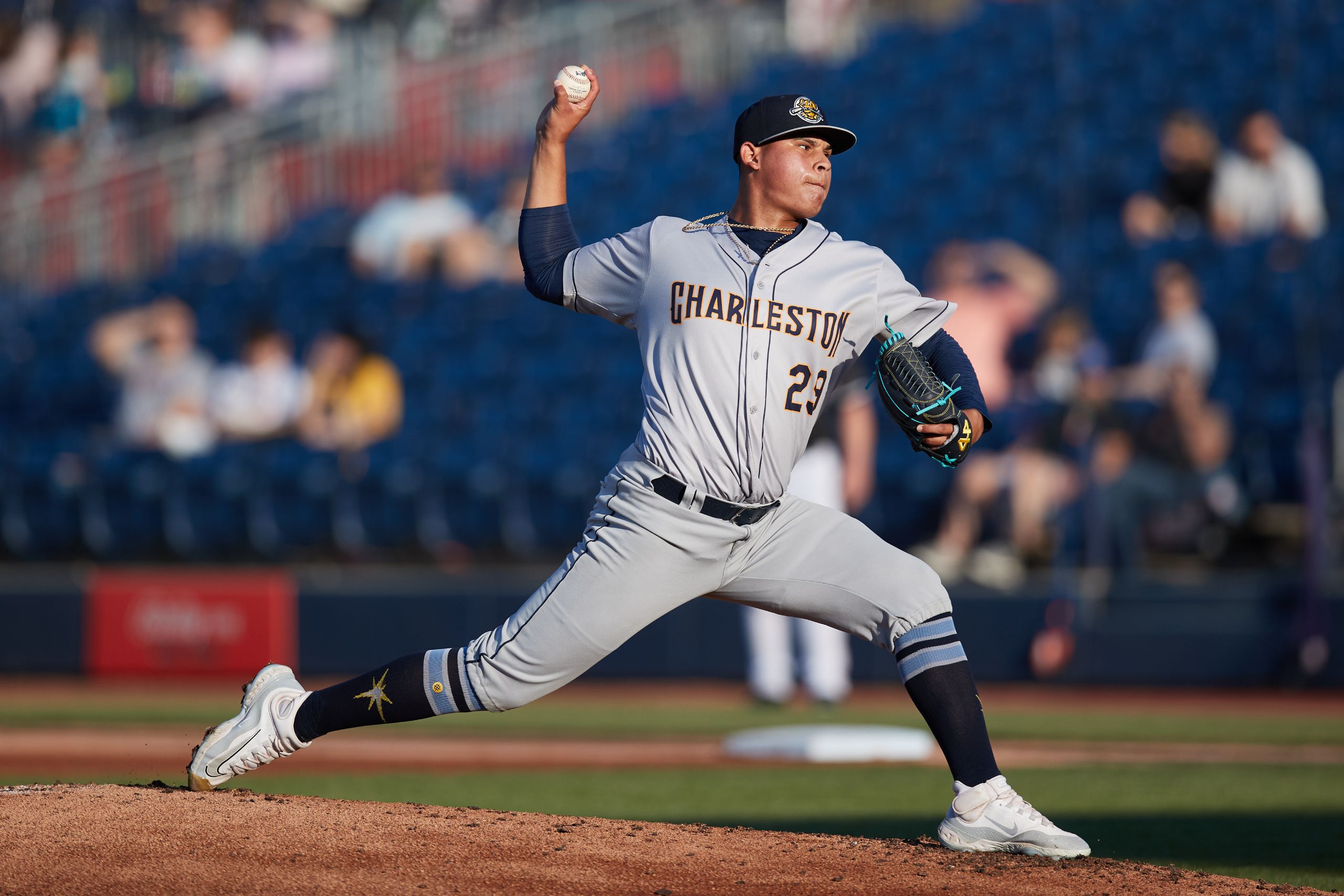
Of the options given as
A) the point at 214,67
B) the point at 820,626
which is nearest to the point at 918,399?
the point at 820,626

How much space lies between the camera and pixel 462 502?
33.3ft

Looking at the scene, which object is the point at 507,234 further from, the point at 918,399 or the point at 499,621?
the point at 918,399

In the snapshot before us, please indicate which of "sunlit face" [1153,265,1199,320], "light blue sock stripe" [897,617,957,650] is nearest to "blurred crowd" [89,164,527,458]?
"sunlit face" [1153,265,1199,320]

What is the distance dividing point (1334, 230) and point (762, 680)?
16.0ft

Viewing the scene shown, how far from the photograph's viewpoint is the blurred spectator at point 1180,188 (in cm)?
1019

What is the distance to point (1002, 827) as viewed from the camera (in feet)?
11.5

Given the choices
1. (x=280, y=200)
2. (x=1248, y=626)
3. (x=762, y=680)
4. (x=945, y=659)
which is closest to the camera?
(x=945, y=659)

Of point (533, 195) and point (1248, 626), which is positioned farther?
point (1248, 626)

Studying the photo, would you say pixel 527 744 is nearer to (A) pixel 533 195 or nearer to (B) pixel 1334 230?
(A) pixel 533 195

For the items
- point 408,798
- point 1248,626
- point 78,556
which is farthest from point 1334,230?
point 78,556

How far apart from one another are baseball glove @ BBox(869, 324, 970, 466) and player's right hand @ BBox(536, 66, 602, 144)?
886 mm

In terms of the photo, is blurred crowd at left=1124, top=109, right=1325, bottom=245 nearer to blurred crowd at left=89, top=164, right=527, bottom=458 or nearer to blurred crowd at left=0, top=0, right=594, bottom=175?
blurred crowd at left=89, top=164, right=527, bottom=458

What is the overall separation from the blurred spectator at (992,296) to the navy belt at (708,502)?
18.9ft

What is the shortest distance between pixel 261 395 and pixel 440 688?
7370 mm
